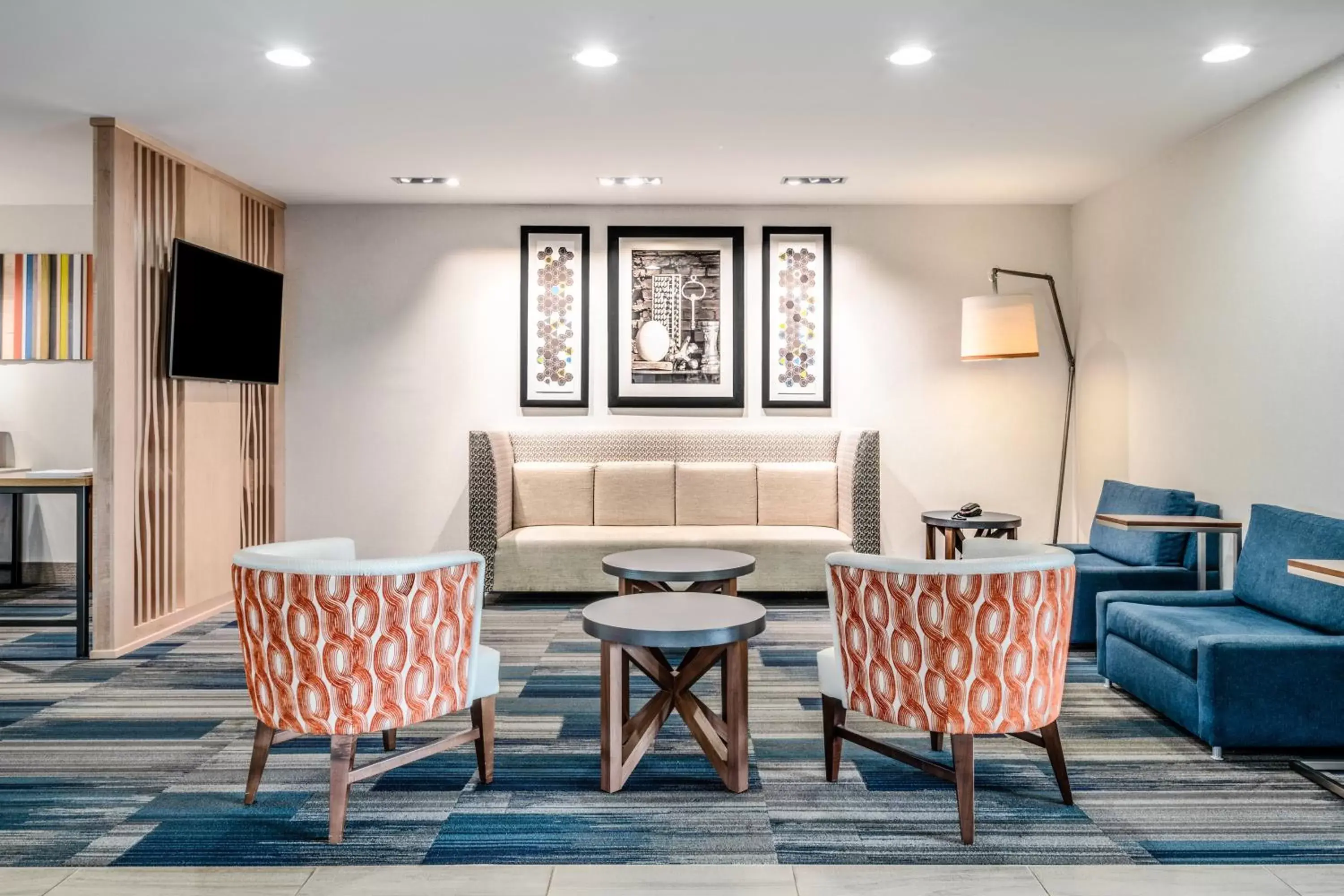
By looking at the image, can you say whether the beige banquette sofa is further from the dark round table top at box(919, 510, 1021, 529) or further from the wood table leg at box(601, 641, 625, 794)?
the wood table leg at box(601, 641, 625, 794)

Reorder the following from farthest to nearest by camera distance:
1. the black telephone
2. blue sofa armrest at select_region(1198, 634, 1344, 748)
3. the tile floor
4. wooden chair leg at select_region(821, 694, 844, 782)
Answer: the black telephone, blue sofa armrest at select_region(1198, 634, 1344, 748), wooden chair leg at select_region(821, 694, 844, 782), the tile floor

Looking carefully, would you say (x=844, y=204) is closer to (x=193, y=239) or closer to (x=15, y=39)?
(x=193, y=239)

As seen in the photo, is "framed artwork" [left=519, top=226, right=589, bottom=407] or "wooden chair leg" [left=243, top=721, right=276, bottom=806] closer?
"wooden chair leg" [left=243, top=721, right=276, bottom=806]

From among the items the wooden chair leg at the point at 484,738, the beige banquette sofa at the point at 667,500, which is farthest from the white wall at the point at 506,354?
the wooden chair leg at the point at 484,738

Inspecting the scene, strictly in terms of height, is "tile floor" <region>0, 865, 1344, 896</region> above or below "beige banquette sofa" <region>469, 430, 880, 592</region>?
below

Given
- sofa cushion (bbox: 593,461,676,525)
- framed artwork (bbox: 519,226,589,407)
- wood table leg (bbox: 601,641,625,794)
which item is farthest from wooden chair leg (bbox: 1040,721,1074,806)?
framed artwork (bbox: 519,226,589,407)

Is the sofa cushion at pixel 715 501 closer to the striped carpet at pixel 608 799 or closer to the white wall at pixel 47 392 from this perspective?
the striped carpet at pixel 608 799

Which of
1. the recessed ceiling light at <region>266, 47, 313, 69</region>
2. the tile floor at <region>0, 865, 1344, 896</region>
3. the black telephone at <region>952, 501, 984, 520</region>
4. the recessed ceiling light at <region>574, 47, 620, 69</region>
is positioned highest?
the recessed ceiling light at <region>574, 47, 620, 69</region>

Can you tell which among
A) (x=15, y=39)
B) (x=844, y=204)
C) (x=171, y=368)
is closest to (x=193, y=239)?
(x=171, y=368)

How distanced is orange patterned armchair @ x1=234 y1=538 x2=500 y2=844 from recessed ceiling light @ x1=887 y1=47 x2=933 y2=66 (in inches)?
108

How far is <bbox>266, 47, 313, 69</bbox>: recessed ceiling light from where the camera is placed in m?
3.56

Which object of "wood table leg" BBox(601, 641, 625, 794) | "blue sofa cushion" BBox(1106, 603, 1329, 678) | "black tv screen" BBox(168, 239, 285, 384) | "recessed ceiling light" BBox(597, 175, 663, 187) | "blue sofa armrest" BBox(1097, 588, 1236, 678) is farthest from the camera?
"recessed ceiling light" BBox(597, 175, 663, 187)

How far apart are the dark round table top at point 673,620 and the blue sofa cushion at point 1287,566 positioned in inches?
85.5

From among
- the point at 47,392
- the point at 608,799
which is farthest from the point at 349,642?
the point at 47,392
